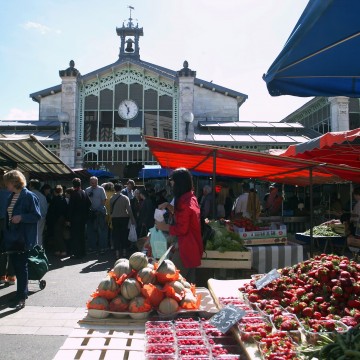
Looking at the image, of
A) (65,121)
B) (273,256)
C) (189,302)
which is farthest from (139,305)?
(65,121)

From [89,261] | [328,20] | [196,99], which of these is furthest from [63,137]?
[328,20]

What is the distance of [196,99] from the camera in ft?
71.4

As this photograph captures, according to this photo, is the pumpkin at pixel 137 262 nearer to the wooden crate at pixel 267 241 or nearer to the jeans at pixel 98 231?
the wooden crate at pixel 267 241

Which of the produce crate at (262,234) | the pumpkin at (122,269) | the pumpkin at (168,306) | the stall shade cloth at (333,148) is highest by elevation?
the stall shade cloth at (333,148)

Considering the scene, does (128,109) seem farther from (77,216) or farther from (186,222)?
(186,222)

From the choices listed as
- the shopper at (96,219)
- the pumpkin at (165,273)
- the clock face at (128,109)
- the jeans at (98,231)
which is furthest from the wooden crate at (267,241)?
the clock face at (128,109)

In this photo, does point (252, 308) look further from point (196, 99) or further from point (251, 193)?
point (196, 99)

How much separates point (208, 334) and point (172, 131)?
677 inches

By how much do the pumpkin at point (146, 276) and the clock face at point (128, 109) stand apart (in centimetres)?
1650

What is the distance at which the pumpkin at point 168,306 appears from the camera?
11.0 ft

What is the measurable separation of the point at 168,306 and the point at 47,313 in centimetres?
271

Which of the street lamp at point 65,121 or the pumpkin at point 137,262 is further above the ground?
the street lamp at point 65,121

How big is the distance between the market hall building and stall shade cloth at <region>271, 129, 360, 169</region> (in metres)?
9.50

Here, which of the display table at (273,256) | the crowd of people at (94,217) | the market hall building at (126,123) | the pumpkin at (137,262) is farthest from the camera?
the market hall building at (126,123)
